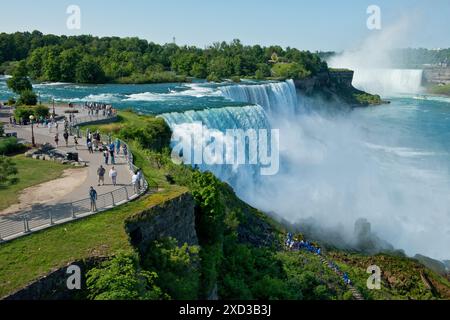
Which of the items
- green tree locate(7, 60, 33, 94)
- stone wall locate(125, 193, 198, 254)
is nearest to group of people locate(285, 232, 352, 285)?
stone wall locate(125, 193, 198, 254)

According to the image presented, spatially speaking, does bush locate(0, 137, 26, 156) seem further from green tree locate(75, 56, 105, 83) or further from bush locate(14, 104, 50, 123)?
green tree locate(75, 56, 105, 83)

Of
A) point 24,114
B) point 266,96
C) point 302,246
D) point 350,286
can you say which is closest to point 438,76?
point 266,96

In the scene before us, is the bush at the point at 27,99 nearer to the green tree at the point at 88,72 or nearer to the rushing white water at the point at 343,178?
the rushing white water at the point at 343,178

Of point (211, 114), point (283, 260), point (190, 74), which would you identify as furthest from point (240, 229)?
point (190, 74)

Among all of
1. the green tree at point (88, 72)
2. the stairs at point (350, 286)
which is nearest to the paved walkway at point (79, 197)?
the stairs at point (350, 286)

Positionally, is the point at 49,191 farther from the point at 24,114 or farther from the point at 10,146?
the point at 24,114

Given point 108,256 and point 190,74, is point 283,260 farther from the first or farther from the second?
point 190,74
